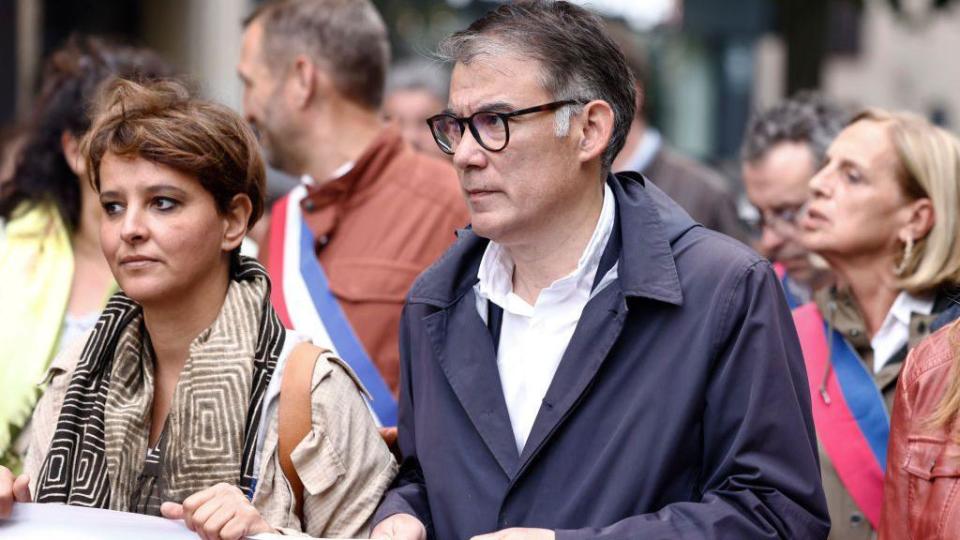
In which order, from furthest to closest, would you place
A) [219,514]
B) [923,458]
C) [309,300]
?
[309,300] < [923,458] < [219,514]

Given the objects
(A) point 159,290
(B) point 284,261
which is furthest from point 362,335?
(A) point 159,290

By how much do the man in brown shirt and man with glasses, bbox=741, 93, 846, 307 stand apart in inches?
52.7

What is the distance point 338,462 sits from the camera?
11.7ft

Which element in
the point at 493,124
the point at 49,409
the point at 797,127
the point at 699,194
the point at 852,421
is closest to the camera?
the point at 493,124

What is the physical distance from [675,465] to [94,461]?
1375 millimetres

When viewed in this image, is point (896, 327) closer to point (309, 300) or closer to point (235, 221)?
point (309, 300)

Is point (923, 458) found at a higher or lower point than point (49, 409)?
lower

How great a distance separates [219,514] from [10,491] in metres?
0.53

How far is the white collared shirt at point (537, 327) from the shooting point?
3.49 meters

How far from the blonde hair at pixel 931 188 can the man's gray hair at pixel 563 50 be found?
1.33 metres

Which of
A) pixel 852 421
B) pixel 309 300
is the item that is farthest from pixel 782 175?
pixel 309 300

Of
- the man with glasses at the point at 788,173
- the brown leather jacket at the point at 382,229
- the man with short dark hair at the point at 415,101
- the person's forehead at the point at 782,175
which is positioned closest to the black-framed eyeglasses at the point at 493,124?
the brown leather jacket at the point at 382,229

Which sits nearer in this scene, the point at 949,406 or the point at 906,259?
the point at 949,406

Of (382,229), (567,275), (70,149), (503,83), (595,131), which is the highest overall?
(70,149)
